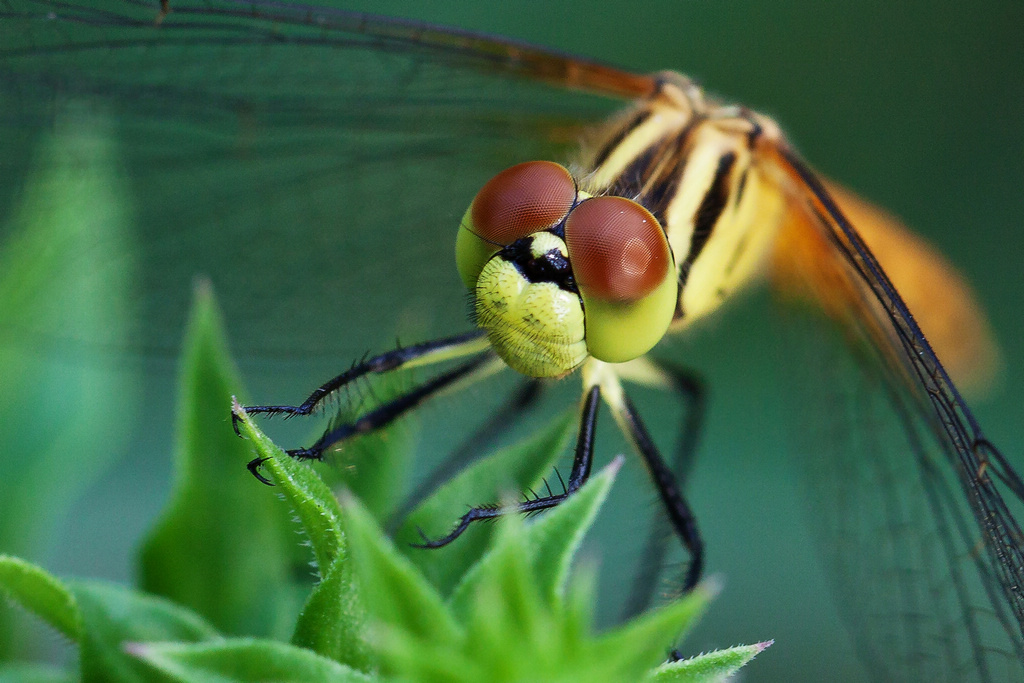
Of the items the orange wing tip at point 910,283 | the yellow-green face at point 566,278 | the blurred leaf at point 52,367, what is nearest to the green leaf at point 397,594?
the yellow-green face at point 566,278

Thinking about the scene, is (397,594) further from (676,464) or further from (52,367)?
(676,464)

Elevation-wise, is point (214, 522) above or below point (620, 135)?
below

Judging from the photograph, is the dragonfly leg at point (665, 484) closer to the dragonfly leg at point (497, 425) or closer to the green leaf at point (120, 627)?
the dragonfly leg at point (497, 425)

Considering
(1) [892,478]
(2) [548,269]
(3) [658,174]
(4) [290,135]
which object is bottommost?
(1) [892,478]

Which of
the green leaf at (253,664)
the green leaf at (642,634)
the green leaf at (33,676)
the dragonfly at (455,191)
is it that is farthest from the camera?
the dragonfly at (455,191)

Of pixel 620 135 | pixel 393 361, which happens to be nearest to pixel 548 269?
pixel 393 361

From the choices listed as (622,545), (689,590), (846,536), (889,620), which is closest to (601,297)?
(689,590)
